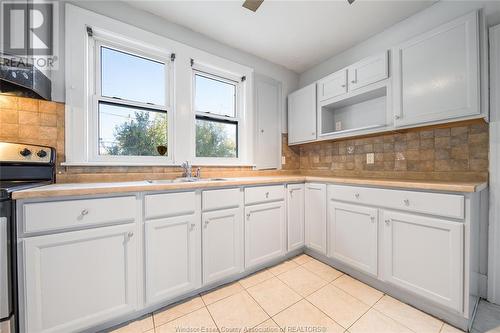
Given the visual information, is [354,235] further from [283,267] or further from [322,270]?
[283,267]

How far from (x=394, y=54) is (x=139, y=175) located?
2587 mm

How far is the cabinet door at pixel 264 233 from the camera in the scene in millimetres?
1874

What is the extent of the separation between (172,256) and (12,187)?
100cm

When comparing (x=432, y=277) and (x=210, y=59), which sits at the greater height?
(x=210, y=59)

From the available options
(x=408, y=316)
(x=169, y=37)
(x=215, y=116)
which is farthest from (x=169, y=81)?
(x=408, y=316)

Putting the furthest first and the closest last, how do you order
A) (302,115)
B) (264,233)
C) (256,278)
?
(302,115), (264,233), (256,278)

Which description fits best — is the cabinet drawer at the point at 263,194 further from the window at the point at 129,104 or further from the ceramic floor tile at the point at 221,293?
the window at the point at 129,104

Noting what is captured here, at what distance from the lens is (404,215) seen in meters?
1.49

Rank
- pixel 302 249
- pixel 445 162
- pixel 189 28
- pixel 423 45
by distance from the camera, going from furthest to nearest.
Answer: pixel 302 249 → pixel 189 28 → pixel 445 162 → pixel 423 45

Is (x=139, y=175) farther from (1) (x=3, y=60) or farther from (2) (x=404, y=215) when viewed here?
(2) (x=404, y=215)

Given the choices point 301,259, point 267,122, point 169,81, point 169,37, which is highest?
point 169,37

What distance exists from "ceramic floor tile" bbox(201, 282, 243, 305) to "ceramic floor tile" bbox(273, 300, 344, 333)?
1.41ft

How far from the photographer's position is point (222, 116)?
8.04 feet

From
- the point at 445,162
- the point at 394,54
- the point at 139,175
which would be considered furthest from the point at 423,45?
→ the point at 139,175
